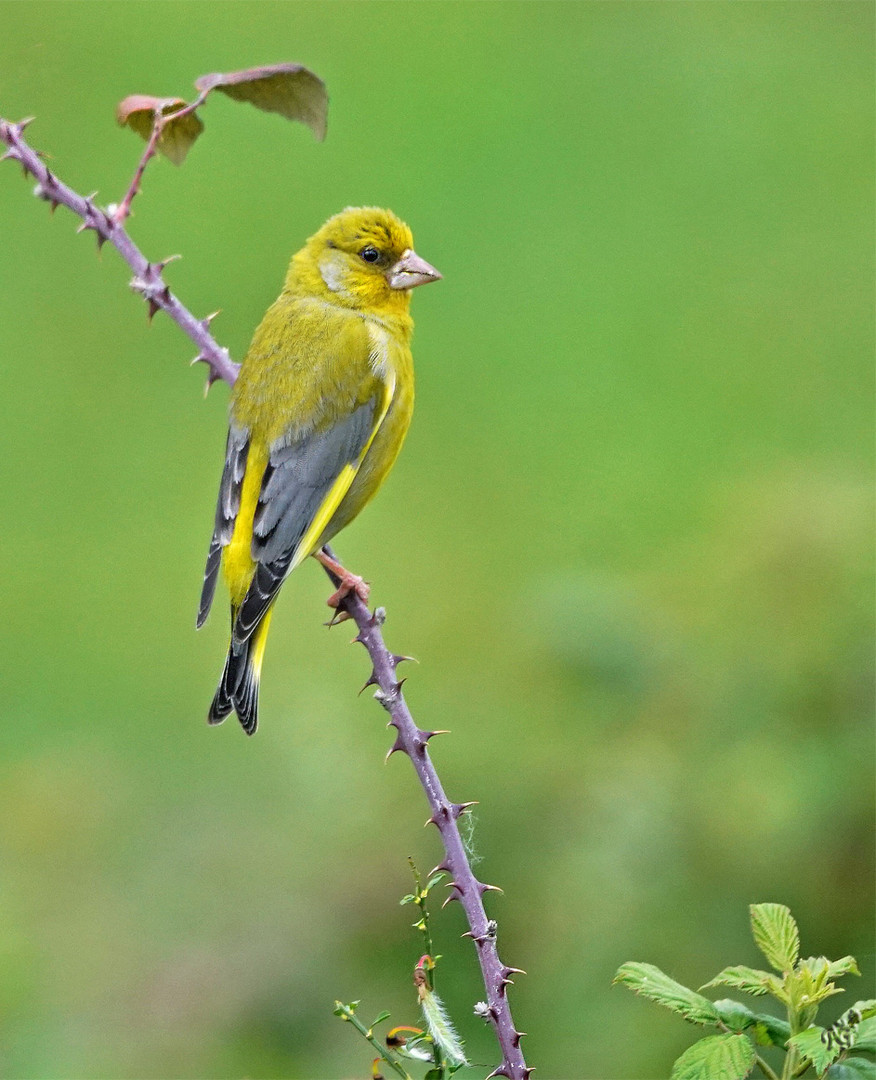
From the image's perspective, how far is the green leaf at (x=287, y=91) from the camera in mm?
2268

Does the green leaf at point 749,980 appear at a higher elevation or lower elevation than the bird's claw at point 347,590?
lower

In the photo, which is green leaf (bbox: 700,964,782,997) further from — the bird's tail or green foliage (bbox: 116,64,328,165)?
the bird's tail

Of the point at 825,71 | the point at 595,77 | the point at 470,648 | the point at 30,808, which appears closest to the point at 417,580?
the point at 470,648

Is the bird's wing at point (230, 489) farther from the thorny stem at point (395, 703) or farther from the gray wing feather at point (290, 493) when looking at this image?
the thorny stem at point (395, 703)

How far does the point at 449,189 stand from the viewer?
10445 mm

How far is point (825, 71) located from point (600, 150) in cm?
220

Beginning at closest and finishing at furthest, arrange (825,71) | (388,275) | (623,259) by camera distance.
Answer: (388,275) < (623,259) < (825,71)

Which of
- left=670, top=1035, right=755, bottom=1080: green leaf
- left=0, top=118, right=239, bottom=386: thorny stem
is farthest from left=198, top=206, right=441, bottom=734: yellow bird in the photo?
left=670, top=1035, right=755, bottom=1080: green leaf

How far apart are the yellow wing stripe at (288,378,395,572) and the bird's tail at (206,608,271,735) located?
8.3 inches

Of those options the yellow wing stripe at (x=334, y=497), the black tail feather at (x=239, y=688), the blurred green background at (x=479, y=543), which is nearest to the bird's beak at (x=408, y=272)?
the yellow wing stripe at (x=334, y=497)

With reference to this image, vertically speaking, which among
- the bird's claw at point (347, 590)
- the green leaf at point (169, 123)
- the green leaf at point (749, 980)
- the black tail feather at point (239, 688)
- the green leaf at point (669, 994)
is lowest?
the green leaf at point (669, 994)

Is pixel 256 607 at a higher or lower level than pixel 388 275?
lower

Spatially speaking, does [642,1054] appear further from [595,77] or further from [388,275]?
[595,77]

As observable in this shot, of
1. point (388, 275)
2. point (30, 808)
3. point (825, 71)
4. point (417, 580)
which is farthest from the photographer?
point (825, 71)
